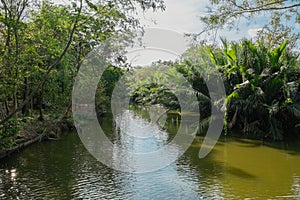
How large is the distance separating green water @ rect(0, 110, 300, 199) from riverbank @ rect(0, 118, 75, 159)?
25cm

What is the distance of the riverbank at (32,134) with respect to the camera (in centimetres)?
857

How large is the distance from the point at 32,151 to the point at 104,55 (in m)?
5.69

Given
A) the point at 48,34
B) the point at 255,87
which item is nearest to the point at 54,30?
the point at 48,34

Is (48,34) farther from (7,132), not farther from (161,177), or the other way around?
(161,177)

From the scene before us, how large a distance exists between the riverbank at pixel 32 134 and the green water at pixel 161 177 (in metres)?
0.25

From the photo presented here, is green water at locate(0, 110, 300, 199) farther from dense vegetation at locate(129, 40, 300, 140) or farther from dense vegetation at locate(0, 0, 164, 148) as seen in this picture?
dense vegetation at locate(129, 40, 300, 140)

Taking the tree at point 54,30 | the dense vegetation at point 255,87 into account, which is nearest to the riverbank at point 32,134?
the tree at point 54,30

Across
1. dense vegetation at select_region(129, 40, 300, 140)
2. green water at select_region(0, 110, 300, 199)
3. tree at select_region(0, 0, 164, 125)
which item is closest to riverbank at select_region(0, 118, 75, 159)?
green water at select_region(0, 110, 300, 199)

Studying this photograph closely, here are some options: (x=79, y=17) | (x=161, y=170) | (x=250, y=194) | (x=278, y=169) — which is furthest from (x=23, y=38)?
(x=278, y=169)

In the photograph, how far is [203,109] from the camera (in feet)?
45.1

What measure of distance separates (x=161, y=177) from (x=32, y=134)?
5.40m

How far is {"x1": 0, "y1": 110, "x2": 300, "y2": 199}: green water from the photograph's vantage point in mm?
6086

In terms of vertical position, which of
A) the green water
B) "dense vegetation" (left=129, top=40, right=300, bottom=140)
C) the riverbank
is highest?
"dense vegetation" (left=129, top=40, right=300, bottom=140)

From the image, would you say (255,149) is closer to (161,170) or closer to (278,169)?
(278,169)
